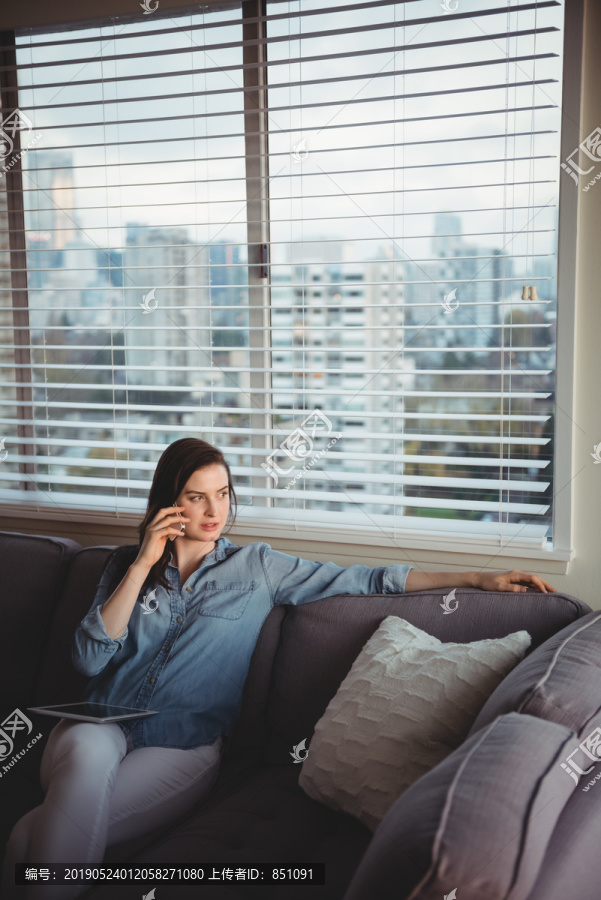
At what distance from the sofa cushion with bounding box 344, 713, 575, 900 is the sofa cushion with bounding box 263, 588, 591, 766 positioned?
0.67 meters

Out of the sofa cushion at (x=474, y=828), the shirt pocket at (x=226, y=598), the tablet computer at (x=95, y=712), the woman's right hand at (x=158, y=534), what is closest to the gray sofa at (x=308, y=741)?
the sofa cushion at (x=474, y=828)

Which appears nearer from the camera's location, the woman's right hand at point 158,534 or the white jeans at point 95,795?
the white jeans at point 95,795

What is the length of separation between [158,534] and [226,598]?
25 centimetres

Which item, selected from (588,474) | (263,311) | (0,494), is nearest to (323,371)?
(263,311)

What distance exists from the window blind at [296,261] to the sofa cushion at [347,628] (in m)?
0.33

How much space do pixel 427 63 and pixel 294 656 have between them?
160 cm

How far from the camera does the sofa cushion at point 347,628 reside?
180 centimetres

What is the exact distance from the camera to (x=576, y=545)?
2.07 meters

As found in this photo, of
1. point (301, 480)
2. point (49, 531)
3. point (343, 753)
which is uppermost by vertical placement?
point (301, 480)

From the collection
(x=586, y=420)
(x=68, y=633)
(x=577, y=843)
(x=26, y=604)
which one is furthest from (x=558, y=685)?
(x=26, y=604)

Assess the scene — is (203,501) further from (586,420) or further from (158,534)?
(586,420)

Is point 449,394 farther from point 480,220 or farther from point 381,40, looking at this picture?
point 381,40

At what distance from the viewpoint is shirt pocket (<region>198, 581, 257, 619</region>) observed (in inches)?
77.2

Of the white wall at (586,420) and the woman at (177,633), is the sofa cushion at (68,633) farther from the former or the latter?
the white wall at (586,420)
